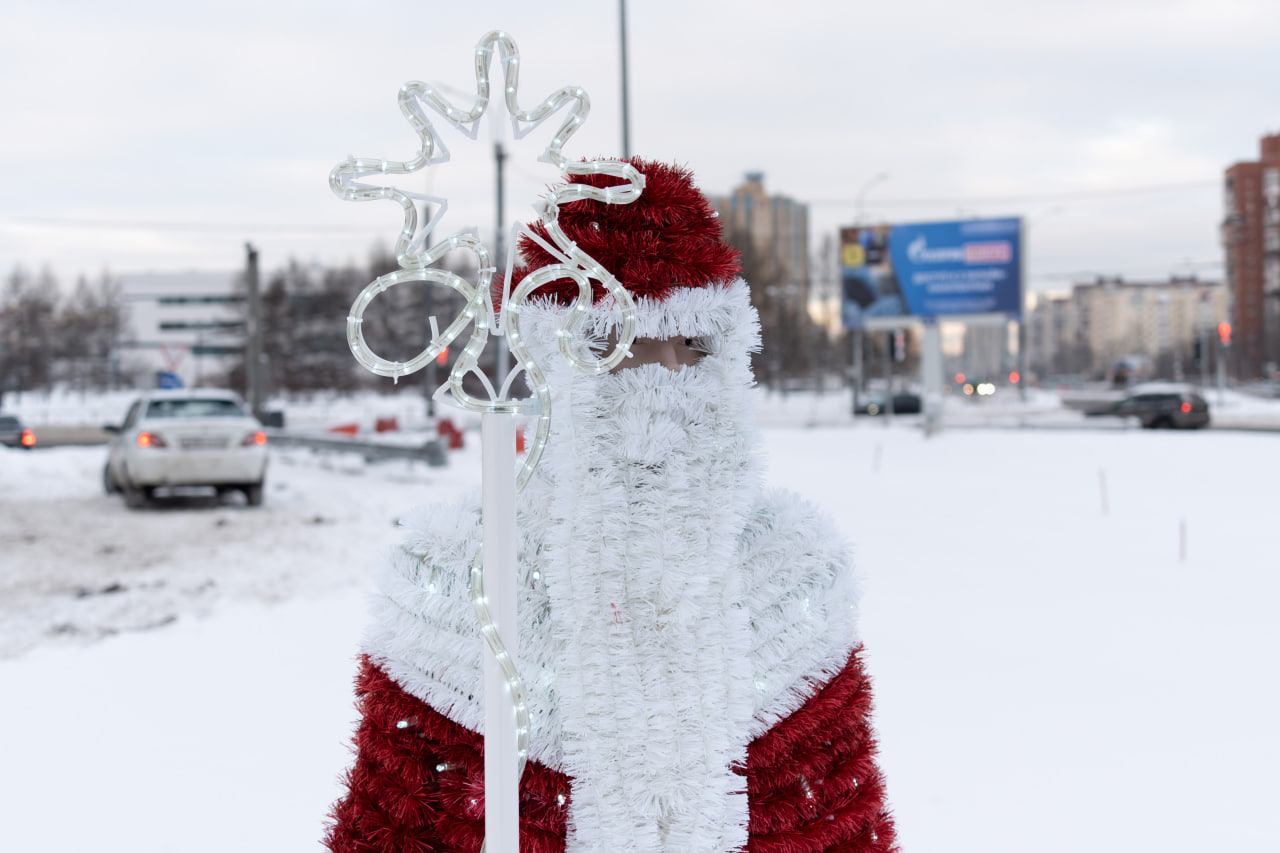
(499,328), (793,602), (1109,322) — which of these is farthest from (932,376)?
(1109,322)

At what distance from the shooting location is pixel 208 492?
13.7 m

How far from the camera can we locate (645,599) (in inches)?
58.9

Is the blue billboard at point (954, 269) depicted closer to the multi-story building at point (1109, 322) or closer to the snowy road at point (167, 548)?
the snowy road at point (167, 548)

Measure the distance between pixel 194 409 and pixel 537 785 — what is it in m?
11.7

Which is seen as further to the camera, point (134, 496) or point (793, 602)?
point (134, 496)

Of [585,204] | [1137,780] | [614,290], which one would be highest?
[585,204]

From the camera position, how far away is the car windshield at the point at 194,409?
11.9 metres

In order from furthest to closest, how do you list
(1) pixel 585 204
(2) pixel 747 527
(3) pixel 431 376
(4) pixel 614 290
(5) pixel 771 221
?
(5) pixel 771 221
(3) pixel 431 376
(2) pixel 747 527
(1) pixel 585 204
(4) pixel 614 290

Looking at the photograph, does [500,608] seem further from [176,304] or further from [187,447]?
[176,304]

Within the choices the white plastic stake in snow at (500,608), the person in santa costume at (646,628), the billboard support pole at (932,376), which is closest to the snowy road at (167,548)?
the person in santa costume at (646,628)

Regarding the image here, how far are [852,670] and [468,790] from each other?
2.39 feet

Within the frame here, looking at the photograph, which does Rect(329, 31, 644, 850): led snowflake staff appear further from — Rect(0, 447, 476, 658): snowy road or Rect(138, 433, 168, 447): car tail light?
Rect(138, 433, 168, 447): car tail light

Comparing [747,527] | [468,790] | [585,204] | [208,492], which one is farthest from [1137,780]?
[208,492]

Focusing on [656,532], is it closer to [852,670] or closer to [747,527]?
[747,527]
